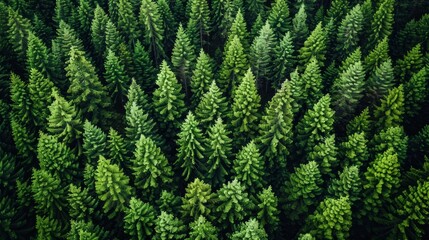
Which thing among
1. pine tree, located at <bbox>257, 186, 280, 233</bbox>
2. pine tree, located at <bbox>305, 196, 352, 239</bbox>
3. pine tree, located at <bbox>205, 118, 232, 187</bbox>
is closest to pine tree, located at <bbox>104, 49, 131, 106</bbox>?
pine tree, located at <bbox>205, 118, 232, 187</bbox>

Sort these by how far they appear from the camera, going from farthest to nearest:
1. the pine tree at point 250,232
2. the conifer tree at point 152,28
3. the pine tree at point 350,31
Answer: the pine tree at point 350,31 → the conifer tree at point 152,28 → the pine tree at point 250,232

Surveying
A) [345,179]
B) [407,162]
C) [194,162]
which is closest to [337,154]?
[345,179]

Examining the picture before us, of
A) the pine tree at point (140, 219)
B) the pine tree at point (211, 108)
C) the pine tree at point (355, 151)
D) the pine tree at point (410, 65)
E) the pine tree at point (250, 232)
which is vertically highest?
the pine tree at point (410, 65)

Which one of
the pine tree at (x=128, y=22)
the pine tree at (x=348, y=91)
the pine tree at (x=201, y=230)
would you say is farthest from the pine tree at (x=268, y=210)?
the pine tree at (x=128, y=22)

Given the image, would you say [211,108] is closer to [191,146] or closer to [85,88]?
[191,146]

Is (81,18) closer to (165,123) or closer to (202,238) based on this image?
(165,123)

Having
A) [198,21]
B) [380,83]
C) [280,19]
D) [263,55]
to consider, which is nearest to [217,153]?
[263,55]

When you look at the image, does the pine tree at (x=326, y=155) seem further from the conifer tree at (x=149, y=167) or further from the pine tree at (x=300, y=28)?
the pine tree at (x=300, y=28)
